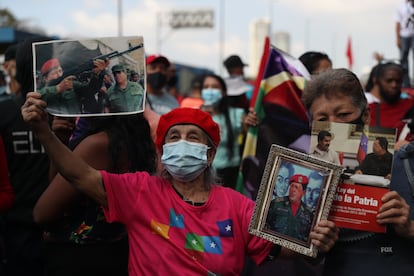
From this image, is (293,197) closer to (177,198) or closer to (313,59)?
(177,198)

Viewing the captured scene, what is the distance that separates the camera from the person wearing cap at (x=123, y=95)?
2.56 meters

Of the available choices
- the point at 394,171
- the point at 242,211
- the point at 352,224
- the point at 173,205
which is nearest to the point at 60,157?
the point at 173,205

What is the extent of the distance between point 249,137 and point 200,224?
6.31 ft

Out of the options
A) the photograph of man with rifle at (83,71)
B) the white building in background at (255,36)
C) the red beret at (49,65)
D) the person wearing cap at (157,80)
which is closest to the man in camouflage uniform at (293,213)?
the photograph of man with rifle at (83,71)

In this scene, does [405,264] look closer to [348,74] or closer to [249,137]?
[348,74]

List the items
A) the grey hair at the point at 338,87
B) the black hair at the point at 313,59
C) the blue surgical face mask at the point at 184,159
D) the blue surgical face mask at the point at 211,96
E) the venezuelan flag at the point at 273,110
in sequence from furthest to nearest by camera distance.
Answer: the blue surgical face mask at the point at 211,96 → the black hair at the point at 313,59 → the venezuelan flag at the point at 273,110 → the blue surgical face mask at the point at 184,159 → the grey hair at the point at 338,87

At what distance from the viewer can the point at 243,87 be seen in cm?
673

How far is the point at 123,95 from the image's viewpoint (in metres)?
2.57

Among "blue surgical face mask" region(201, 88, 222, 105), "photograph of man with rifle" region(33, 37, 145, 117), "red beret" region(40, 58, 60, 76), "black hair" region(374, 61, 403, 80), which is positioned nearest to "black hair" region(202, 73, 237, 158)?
"blue surgical face mask" region(201, 88, 222, 105)

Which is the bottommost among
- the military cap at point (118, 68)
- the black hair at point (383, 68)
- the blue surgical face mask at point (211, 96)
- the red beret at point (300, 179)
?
the blue surgical face mask at point (211, 96)

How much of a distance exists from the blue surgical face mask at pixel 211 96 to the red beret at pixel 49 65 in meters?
3.40

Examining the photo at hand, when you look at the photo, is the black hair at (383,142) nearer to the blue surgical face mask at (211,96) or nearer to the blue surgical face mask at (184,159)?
the blue surgical face mask at (184,159)

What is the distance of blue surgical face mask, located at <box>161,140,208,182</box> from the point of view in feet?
8.19

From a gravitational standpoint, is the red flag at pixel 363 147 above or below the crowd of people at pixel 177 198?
above
